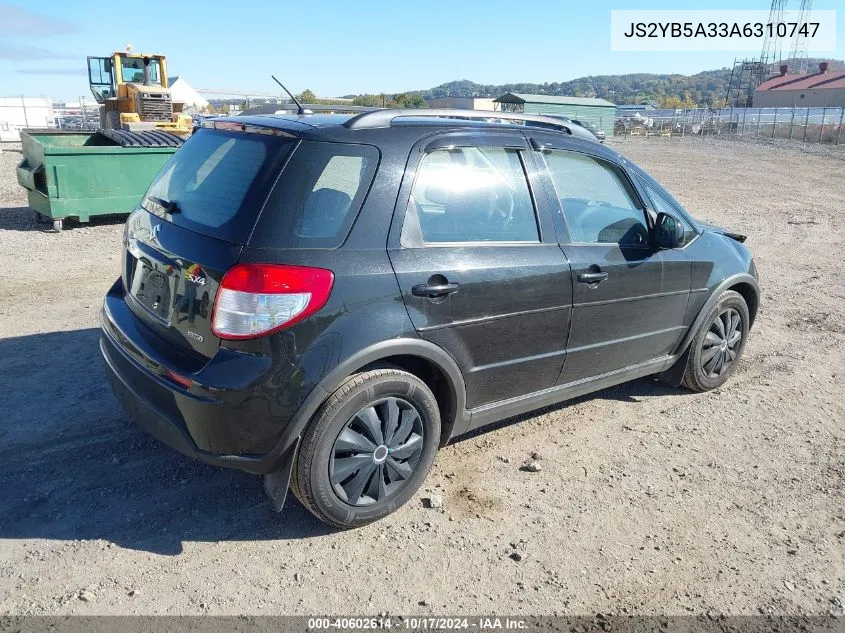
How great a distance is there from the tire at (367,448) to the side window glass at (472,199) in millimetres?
736

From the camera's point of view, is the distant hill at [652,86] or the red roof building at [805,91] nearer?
the red roof building at [805,91]

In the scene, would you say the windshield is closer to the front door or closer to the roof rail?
the roof rail

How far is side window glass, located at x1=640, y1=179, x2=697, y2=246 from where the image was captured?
4438 millimetres

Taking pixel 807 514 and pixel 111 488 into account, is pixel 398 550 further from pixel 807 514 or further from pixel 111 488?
pixel 807 514

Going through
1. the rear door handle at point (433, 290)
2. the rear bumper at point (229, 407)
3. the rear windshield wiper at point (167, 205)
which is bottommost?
the rear bumper at point (229, 407)

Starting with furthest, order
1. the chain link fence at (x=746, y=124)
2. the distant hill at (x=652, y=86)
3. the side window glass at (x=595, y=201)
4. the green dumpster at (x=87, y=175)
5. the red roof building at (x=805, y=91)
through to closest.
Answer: the distant hill at (x=652, y=86)
the red roof building at (x=805, y=91)
the chain link fence at (x=746, y=124)
the green dumpster at (x=87, y=175)
the side window glass at (x=595, y=201)

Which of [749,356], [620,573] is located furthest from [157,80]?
[620,573]

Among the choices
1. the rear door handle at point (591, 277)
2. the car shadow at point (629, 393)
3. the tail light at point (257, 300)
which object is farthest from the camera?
the car shadow at point (629, 393)

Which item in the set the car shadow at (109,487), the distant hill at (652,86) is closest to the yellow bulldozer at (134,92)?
the car shadow at (109,487)

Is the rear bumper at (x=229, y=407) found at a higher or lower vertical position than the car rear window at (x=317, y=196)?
lower

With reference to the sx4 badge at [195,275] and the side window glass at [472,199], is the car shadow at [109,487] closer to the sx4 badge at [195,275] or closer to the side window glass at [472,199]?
the sx4 badge at [195,275]

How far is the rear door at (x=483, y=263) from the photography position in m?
3.28

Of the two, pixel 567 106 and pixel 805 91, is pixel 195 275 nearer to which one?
pixel 567 106

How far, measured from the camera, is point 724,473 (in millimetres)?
3986
